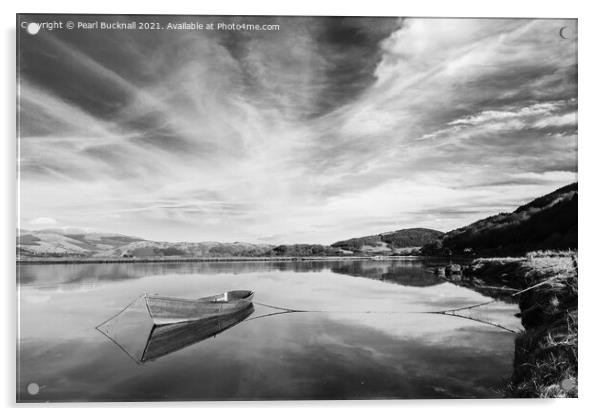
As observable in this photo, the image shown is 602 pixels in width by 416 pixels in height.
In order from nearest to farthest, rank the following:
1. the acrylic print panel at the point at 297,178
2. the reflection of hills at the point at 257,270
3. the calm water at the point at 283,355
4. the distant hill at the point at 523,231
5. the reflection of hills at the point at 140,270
Result: the calm water at the point at 283,355
the acrylic print panel at the point at 297,178
the distant hill at the point at 523,231
the reflection of hills at the point at 140,270
the reflection of hills at the point at 257,270

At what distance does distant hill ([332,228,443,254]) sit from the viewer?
5691 mm

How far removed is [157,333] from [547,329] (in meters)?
5.98

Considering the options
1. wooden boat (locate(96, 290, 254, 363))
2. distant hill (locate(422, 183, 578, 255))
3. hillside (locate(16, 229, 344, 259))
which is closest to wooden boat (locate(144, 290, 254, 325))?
wooden boat (locate(96, 290, 254, 363))

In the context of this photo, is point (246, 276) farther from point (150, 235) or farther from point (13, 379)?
point (13, 379)

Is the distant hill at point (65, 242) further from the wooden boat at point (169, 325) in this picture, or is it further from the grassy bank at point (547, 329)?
the grassy bank at point (547, 329)

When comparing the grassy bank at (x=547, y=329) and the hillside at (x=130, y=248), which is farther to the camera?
the hillside at (x=130, y=248)

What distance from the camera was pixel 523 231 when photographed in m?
5.18

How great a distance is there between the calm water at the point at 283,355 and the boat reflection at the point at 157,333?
0.17 m

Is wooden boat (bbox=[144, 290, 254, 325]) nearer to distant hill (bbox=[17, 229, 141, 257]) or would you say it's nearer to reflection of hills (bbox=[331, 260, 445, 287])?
distant hill (bbox=[17, 229, 141, 257])

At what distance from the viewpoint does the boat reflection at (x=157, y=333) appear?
5.53 meters

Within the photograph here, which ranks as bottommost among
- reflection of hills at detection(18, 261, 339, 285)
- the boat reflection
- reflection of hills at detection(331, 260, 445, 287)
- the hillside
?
the boat reflection

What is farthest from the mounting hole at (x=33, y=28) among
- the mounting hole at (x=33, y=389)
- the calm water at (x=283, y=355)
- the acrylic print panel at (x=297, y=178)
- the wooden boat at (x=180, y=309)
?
the mounting hole at (x=33, y=389)

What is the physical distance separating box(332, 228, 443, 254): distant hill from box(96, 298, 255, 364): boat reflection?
2.73 meters

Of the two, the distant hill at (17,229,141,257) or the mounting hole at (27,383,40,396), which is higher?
the distant hill at (17,229,141,257)
